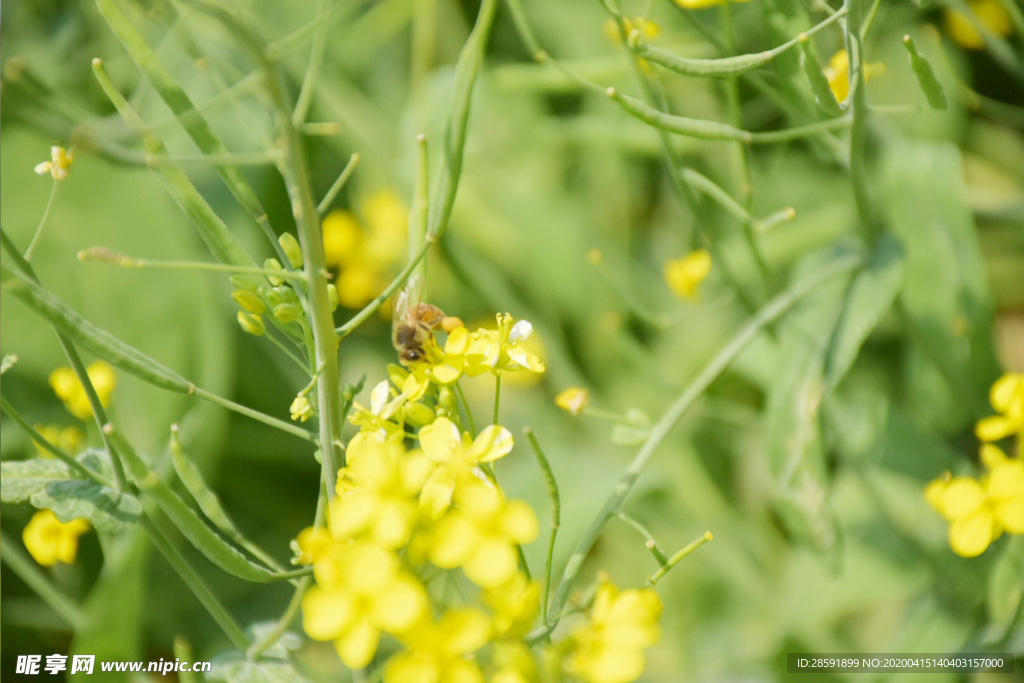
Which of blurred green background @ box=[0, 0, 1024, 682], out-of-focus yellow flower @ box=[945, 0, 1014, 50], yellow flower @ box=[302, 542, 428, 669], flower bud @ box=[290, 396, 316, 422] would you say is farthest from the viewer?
out-of-focus yellow flower @ box=[945, 0, 1014, 50]

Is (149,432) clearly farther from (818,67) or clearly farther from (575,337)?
(818,67)

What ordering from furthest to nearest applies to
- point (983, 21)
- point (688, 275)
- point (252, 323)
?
point (983, 21) < point (688, 275) < point (252, 323)

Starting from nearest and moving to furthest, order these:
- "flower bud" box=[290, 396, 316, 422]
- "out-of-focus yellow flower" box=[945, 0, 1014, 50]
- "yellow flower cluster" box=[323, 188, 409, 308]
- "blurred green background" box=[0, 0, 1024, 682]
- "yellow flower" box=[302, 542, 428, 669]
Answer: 1. "yellow flower" box=[302, 542, 428, 669]
2. "flower bud" box=[290, 396, 316, 422]
3. "blurred green background" box=[0, 0, 1024, 682]
4. "out-of-focus yellow flower" box=[945, 0, 1014, 50]
5. "yellow flower cluster" box=[323, 188, 409, 308]

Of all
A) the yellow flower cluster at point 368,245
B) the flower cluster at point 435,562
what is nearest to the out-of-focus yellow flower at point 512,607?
the flower cluster at point 435,562

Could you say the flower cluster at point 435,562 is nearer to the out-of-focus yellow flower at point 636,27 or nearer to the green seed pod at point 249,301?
the green seed pod at point 249,301

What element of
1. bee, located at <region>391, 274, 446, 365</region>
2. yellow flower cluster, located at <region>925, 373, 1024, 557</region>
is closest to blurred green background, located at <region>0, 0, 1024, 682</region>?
yellow flower cluster, located at <region>925, 373, 1024, 557</region>

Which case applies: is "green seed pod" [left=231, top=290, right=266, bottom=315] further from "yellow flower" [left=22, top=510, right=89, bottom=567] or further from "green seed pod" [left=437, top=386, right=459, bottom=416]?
"yellow flower" [left=22, top=510, right=89, bottom=567]

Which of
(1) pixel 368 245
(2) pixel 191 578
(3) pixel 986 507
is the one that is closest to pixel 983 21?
(3) pixel 986 507

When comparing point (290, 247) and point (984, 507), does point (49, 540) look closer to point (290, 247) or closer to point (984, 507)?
point (290, 247)
